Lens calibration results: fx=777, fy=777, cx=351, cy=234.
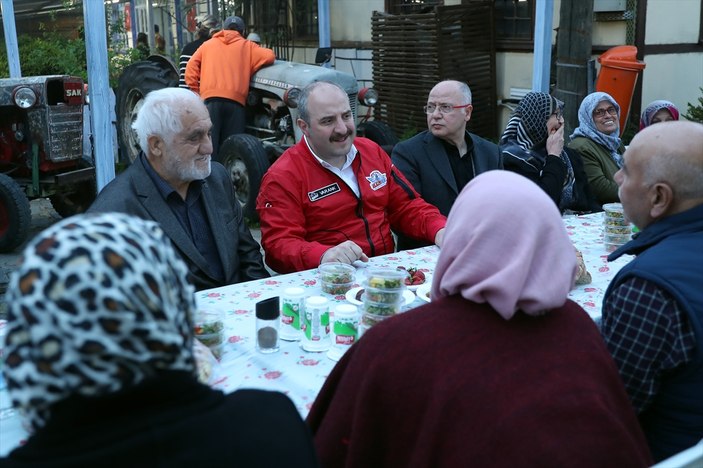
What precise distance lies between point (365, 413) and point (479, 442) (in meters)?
0.24

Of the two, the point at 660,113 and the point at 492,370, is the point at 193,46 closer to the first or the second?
the point at 660,113

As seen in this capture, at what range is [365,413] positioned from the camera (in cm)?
158

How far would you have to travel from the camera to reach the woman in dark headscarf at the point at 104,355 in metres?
1.04

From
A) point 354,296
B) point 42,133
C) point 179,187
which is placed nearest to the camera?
point 354,296

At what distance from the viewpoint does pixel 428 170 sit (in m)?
4.31

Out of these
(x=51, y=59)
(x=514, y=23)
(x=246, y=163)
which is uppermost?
(x=514, y=23)

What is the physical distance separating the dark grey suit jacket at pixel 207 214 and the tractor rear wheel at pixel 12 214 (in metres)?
3.14

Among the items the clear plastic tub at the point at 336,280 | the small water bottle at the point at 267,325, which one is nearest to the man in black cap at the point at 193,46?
the clear plastic tub at the point at 336,280

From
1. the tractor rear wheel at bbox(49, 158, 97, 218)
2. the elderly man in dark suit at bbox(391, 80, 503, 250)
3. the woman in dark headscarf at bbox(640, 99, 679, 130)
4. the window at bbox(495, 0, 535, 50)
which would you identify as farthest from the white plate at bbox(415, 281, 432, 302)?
the window at bbox(495, 0, 535, 50)

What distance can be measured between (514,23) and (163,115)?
760 cm

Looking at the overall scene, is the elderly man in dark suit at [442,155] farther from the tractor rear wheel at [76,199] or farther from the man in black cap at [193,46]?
the man in black cap at [193,46]

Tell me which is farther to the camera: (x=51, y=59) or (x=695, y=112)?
(x=51, y=59)

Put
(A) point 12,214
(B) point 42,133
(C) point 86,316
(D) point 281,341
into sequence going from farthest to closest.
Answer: (B) point 42,133 < (A) point 12,214 < (D) point 281,341 < (C) point 86,316

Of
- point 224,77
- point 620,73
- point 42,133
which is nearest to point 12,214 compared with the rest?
point 42,133
